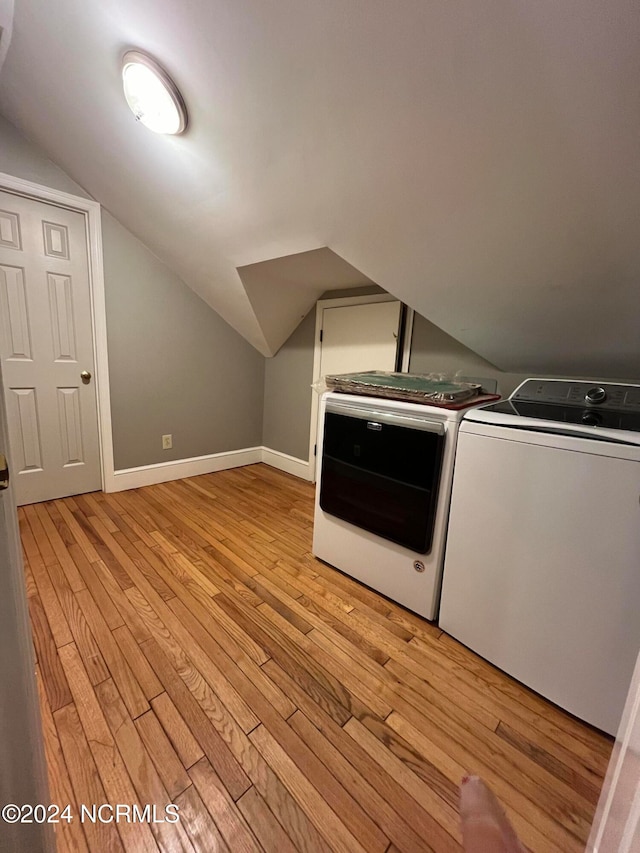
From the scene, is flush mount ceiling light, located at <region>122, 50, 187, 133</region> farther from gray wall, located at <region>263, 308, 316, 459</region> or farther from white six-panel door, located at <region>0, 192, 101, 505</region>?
gray wall, located at <region>263, 308, 316, 459</region>

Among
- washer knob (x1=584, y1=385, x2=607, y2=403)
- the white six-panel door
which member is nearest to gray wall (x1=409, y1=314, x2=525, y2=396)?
washer knob (x1=584, y1=385, x2=607, y2=403)

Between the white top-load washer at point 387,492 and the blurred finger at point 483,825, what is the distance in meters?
0.83

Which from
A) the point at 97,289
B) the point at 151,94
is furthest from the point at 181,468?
the point at 151,94

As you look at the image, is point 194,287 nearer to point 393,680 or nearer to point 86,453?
point 86,453

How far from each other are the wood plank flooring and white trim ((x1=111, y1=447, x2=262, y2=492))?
877mm

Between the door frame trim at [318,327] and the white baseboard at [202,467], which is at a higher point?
the door frame trim at [318,327]

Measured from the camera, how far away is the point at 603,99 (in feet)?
2.60

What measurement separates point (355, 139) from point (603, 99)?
2.18ft

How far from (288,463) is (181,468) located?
95cm

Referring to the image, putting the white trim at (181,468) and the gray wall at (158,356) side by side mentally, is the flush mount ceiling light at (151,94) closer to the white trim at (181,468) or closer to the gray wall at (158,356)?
the gray wall at (158,356)

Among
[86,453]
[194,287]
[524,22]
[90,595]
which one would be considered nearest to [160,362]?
[194,287]

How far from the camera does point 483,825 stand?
605mm

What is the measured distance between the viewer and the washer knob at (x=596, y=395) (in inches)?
54.9

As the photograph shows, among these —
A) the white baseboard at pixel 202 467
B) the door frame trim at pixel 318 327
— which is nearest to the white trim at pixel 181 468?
the white baseboard at pixel 202 467
